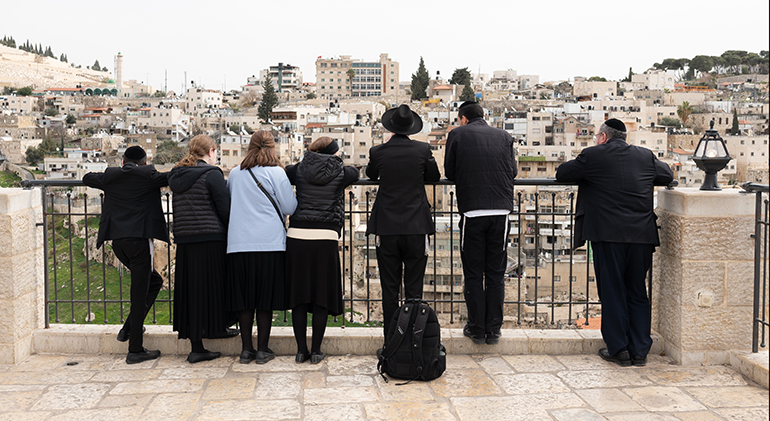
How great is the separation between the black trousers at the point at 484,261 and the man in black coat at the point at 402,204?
0.27m

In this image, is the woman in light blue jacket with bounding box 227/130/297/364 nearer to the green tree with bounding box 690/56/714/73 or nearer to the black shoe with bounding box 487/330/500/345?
the black shoe with bounding box 487/330/500/345

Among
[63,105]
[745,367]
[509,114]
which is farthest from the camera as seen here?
[63,105]

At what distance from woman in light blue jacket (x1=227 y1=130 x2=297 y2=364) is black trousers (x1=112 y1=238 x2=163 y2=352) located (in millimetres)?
534

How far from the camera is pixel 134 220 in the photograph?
394 centimetres

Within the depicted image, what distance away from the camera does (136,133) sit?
74.3 meters

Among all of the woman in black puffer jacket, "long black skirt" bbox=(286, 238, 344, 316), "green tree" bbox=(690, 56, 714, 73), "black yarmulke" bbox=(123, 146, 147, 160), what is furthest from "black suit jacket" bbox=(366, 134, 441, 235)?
"green tree" bbox=(690, 56, 714, 73)

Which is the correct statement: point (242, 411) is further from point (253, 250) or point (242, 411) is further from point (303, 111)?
point (303, 111)

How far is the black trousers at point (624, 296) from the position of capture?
156 inches

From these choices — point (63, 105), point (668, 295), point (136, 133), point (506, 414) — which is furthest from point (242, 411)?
point (63, 105)

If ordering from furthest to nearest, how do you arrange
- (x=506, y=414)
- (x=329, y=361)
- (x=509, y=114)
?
(x=509, y=114) → (x=329, y=361) → (x=506, y=414)

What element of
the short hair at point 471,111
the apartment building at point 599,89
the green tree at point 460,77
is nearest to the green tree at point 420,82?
the green tree at point 460,77

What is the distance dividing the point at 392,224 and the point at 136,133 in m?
76.6

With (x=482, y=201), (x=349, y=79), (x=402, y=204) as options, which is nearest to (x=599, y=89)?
(x=349, y=79)

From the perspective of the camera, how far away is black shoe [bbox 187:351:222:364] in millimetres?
4020
